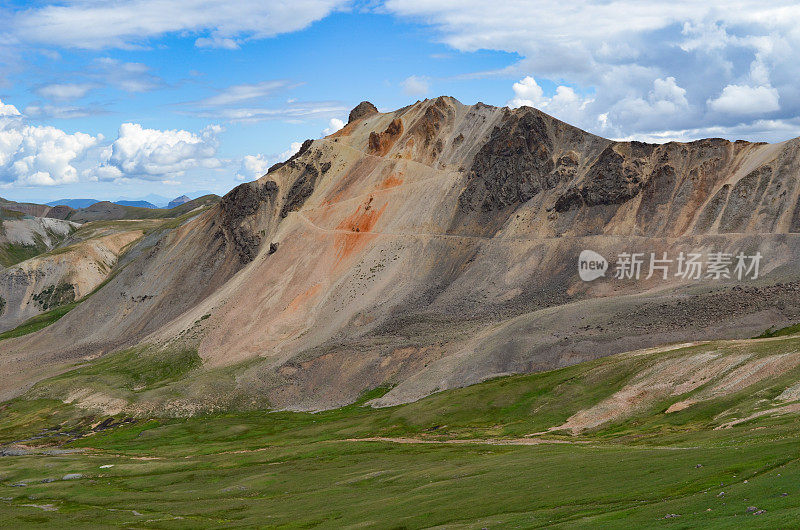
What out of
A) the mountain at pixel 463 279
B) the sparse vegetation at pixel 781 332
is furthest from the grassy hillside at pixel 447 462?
the sparse vegetation at pixel 781 332

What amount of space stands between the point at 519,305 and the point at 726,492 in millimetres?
109447

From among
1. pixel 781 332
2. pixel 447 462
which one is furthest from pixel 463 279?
pixel 447 462

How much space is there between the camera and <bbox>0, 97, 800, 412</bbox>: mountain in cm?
12288

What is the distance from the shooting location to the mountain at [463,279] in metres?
123

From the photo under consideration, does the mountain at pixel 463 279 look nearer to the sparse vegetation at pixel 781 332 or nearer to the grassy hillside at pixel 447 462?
the sparse vegetation at pixel 781 332

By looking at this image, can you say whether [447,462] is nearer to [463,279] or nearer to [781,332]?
[781,332]

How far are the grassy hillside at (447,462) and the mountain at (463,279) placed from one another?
9299 mm

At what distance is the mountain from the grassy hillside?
9.30 m

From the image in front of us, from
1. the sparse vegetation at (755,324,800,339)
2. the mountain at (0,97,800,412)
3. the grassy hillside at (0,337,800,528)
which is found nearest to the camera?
the grassy hillside at (0,337,800,528)

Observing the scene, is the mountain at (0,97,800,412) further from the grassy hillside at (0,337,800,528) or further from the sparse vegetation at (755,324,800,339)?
the grassy hillside at (0,337,800,528)

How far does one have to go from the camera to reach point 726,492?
35.4m

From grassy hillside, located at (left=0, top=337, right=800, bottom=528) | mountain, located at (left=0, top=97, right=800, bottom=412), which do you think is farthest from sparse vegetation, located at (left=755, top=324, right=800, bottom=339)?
grassy hillside, located at (left=0, top=337, right=800, bottom=528)

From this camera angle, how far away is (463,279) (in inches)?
6275

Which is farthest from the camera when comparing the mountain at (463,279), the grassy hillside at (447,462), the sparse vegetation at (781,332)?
the mountain at (463,279)
